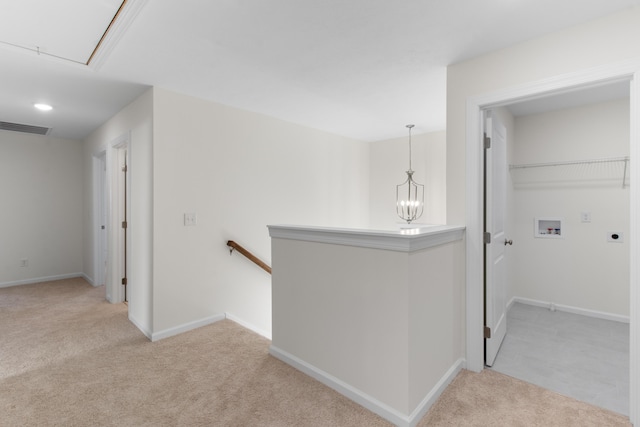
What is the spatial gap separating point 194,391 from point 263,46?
2371 mm

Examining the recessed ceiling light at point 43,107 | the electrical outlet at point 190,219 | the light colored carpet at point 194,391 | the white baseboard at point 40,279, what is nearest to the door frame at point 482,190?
the light colored carpet at point 194,391

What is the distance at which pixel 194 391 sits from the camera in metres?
2.05

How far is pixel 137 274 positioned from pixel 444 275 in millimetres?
2920

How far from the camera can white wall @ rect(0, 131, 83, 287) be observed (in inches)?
183

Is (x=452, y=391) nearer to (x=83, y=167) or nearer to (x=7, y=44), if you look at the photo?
(x=7, y=44)

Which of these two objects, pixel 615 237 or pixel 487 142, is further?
pixel 615 237

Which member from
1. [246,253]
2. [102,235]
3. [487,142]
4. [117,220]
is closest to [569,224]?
[487,142]

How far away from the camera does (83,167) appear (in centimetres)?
521

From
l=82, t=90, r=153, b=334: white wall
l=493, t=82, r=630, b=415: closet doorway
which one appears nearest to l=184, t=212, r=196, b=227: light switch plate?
l=82, t=90, r=153, b=334: white wall

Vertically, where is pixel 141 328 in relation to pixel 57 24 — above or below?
below

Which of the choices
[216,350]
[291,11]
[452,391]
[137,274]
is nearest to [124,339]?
[137,274]

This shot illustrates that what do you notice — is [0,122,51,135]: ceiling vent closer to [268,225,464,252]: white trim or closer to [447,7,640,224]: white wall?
[268,225,464,252]: white trim

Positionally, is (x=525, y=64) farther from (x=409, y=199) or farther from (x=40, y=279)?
(x=40, y=279)

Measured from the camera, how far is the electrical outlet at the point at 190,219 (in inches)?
121
